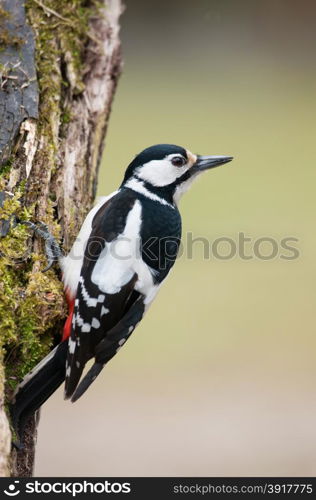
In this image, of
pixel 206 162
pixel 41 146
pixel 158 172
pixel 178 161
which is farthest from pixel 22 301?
pixel 206 162

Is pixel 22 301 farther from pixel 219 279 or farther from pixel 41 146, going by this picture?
pixel 219 279

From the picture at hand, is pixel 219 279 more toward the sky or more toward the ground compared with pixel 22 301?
more toward the sky

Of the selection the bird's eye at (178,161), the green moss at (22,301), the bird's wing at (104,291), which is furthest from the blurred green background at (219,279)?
the bird's eye at (178,161)

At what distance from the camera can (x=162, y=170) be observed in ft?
12.0

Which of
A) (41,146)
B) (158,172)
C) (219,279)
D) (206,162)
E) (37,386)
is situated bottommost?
(37,386)

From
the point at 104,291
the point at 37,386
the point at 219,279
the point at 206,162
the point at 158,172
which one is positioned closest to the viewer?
the point at 37,386

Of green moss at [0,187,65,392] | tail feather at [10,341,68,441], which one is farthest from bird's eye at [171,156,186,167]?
tail feather at [10,341,68,441]

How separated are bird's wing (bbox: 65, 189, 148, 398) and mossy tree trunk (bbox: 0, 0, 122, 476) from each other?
0.13m

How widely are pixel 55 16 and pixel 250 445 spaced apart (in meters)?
3.22

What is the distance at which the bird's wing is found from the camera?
3.11 meters

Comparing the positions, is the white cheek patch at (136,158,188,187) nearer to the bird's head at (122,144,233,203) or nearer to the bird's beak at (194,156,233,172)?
the bird's head at (122,144,233,203)

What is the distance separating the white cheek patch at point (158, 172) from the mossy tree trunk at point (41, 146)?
26 centimetres

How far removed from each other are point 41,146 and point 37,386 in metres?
1.06

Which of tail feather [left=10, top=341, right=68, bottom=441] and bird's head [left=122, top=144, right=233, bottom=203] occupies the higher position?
bird's head [left=122, top=144, right=233, bottom=203]
